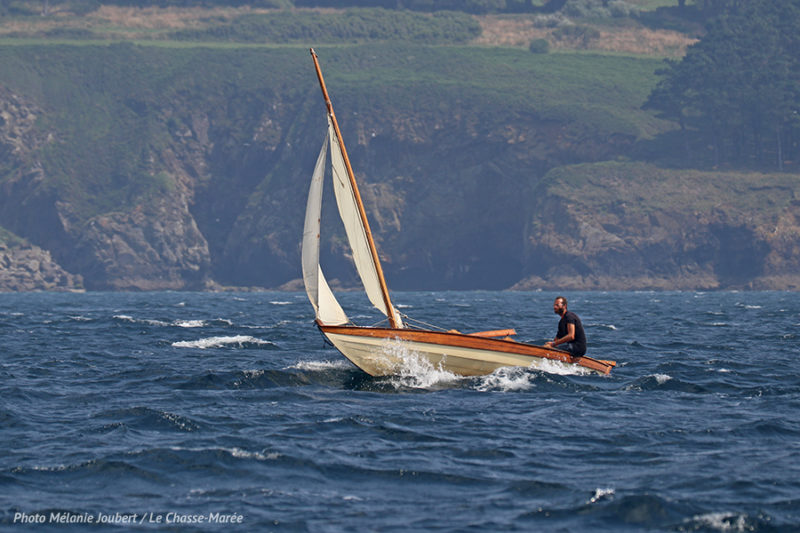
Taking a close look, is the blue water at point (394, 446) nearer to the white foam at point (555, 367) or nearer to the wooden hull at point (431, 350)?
the white foam at point (555, 367)

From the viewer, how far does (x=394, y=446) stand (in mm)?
19000

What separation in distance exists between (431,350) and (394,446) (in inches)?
288

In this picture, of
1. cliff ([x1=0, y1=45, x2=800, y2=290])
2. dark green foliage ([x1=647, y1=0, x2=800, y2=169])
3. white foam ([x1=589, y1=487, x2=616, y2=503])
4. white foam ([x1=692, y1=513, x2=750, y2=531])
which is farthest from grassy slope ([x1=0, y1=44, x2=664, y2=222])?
white foam ([x1=692, y1=513, x2=750, y2=531])

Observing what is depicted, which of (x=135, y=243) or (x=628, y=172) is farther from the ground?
(x=628, y=172)

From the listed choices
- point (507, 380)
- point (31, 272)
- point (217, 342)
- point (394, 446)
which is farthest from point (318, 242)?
point (31, 272)

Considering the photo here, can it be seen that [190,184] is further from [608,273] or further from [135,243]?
[608,273]

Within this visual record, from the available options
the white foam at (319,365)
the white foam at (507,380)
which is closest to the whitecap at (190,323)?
the white foam at (319,365)

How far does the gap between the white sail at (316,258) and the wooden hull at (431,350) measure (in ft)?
2.55

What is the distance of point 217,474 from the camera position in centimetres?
1697

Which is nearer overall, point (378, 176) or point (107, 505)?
point (107, 505)

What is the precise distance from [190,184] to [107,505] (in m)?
171

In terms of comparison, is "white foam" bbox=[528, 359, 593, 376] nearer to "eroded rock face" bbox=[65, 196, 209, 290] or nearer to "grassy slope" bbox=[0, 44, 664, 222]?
"eroded rock face" bbox=[65, 196, 209, 290]

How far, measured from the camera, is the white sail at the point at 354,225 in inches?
1074

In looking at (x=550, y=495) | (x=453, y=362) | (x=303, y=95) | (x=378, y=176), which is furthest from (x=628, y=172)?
(x=550, y=495)
